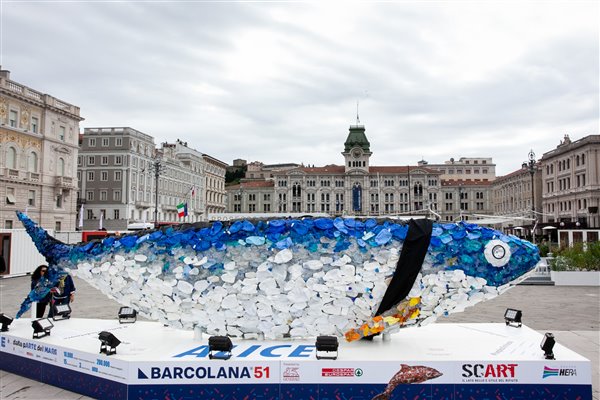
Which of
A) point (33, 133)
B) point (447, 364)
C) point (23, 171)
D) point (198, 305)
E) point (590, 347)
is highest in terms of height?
point (33, 133)

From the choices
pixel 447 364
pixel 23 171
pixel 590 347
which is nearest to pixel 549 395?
pixel 447 364

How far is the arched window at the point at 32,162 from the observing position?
37938 millimetres

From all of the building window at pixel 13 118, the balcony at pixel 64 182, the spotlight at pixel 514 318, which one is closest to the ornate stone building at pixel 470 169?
the balcony at pixel 64 182

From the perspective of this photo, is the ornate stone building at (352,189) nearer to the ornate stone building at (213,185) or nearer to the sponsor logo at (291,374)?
the ornate stone building at (213,185)

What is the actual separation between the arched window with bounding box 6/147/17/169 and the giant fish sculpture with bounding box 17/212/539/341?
35114 millimetres

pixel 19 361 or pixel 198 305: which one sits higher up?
pixel 198 305

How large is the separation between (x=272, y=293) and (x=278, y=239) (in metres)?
0.77

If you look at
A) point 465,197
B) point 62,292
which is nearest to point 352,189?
point 465,197

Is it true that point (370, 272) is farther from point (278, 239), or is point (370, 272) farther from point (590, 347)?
point (590, 347)

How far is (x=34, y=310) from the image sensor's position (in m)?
9.93

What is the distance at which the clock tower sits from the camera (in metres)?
92.4

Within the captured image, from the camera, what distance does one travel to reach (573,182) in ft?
172

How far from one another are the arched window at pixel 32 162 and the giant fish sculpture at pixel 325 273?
36839 millimetres

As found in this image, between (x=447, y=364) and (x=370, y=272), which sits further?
(x=370, y=272)
